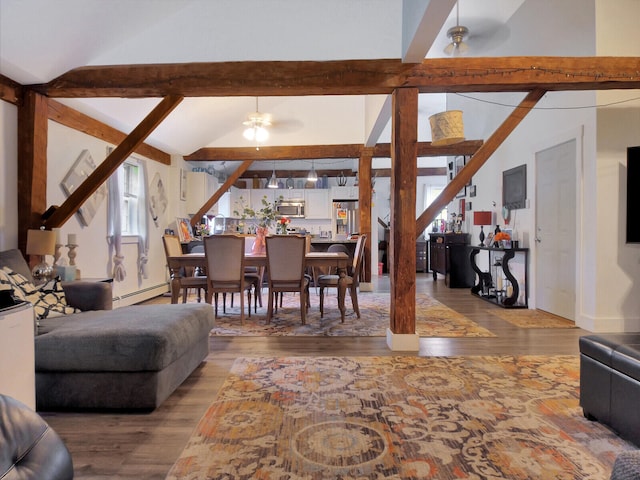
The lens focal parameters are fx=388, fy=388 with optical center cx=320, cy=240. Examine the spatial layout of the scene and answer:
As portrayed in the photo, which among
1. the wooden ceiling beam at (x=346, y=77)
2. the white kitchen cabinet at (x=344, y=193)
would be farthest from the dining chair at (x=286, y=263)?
the white kitchen cabinet at (x=344, y=193)

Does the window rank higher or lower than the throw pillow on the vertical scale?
higher

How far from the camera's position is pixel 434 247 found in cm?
851

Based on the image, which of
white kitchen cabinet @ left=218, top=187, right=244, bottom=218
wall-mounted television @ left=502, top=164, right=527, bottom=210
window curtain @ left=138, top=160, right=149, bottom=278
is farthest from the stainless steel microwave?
wall-mounted television @ left=502, top=164, right=527, bottom=210

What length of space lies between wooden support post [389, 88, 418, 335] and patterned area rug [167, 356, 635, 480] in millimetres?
571

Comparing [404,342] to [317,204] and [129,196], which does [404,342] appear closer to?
[129,196]

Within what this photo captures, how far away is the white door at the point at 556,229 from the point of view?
438 centimetres

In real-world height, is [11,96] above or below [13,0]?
below

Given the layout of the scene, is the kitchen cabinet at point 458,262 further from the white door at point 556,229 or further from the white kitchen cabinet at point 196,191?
the white kitchen cabinet at point 196,191

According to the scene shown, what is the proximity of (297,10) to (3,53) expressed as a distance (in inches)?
95.0

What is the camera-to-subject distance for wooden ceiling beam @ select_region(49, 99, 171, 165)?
13.0 ft

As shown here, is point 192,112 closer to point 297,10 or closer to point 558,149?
point 297,10

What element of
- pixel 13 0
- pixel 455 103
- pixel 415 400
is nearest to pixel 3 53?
pixel 13 0

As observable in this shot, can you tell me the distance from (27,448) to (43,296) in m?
2.15

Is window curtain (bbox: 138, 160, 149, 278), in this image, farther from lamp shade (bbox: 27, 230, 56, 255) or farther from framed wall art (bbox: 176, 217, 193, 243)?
lamp shade (bbox: 27, 230, 56, 255)
